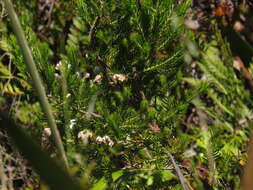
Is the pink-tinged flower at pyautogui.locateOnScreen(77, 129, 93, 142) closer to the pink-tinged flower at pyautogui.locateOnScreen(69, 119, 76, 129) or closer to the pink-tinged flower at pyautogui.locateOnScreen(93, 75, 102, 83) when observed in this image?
the pink-tinged flower at pyautogui.locateOnScreen(69, 119, 76, 129)

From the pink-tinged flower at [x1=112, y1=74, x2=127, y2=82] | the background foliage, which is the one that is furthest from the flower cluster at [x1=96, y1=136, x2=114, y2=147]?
the pink-tinged flower at [x1=112, y1=74, x2=127, y2=82]

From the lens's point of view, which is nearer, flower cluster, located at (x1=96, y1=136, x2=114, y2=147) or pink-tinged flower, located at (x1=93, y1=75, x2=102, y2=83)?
flower cluster, located at (x1=96, y1=136, x2=114, y2=147)

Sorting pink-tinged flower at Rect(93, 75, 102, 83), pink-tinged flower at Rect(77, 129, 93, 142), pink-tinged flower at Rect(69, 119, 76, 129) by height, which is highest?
pink-tinged flower at Rect(93, 75, 102, 83)

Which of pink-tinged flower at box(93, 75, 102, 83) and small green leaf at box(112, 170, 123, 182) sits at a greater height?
pink-tinged flower at box(93, 75, 102, 83)

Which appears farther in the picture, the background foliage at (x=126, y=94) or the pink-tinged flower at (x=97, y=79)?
the pink-tinged flower at (x=97, y=79)


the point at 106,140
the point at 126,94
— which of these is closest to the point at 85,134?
the point at 106,140

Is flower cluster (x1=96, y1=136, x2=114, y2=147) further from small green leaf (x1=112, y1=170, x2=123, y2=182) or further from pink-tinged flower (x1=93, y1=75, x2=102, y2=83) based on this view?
pink-tinged flower (x1=93, y1=75, x2=102, y2=83)

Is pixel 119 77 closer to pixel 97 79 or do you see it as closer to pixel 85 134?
pixel 97 79

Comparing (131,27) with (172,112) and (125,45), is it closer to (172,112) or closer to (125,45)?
(125,45)

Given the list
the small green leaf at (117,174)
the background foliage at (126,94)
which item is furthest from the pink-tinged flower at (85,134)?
the small green leaf at (117,174)

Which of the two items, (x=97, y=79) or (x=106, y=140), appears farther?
(x=97, y=79)

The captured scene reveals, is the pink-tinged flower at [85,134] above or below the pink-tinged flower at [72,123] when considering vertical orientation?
below

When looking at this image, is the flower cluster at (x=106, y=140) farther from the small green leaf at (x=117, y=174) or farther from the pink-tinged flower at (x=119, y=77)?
the pink-tinged flower at (x=119, y=77)
